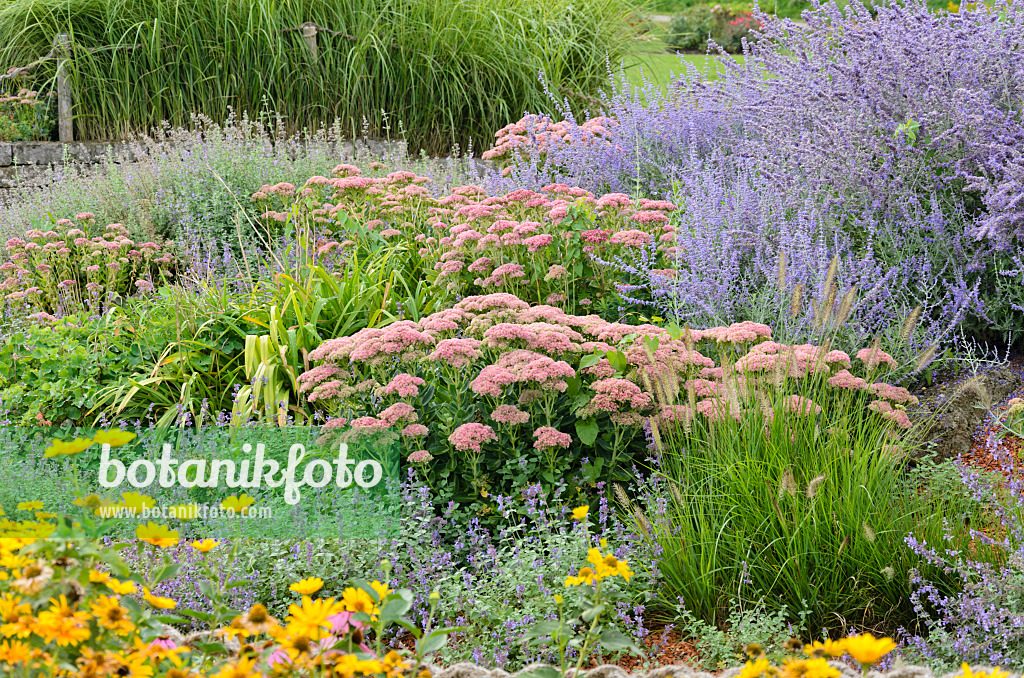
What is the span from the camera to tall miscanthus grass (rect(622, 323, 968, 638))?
2.69m

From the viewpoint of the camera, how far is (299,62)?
9555 mm

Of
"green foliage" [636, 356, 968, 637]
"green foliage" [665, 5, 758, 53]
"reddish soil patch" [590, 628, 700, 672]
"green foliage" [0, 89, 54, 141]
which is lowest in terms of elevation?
"reddish soil patch" [590, 628, 700, 672]

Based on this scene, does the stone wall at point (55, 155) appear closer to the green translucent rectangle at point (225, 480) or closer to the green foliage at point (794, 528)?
the green translucent rectangle at point (225, 480)

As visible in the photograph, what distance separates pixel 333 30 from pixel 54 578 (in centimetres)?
918

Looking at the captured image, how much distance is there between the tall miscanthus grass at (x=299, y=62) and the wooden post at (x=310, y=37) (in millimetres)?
59

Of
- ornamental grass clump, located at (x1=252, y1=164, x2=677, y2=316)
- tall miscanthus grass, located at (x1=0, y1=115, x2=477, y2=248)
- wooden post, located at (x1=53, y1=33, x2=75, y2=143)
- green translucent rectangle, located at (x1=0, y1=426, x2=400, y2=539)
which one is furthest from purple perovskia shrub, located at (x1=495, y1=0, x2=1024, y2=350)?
wooden post, located at (x1=53, y1=33, x2=75, y2=143)

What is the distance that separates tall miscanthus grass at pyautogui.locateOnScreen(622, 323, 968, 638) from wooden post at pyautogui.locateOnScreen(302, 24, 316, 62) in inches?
301

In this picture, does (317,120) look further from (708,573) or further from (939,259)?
(708,573)

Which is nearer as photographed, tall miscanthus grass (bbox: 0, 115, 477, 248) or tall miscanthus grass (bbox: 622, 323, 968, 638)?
tall miscanthus grass (bbox: 622, 323, 968, 638)

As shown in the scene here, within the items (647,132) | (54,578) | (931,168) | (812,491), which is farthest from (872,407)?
(647,132)

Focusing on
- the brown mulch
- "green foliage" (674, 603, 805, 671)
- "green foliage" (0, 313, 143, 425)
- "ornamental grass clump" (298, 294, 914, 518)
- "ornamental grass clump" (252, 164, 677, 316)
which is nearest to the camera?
"green foliage" (674, 603, 805, 671)

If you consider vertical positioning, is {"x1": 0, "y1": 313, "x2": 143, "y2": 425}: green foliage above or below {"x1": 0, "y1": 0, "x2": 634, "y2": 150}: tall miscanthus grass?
below

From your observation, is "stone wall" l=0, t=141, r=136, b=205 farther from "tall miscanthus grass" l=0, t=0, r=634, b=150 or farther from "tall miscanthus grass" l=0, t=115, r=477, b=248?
"tall miscanthus grass" l=0, t=115, r=477, b=248

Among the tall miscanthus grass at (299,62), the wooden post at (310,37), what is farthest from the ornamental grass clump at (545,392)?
the wooden post at (310,37)
